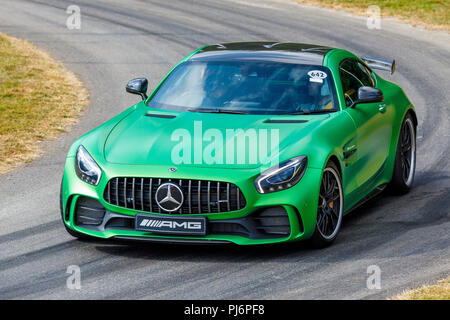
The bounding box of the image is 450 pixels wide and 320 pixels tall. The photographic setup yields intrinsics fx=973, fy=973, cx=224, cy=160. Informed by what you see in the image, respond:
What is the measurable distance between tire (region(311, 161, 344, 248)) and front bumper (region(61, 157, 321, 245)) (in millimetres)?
199

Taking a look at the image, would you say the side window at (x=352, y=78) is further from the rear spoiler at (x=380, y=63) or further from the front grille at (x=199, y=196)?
the front grille at (x=199, y=196)

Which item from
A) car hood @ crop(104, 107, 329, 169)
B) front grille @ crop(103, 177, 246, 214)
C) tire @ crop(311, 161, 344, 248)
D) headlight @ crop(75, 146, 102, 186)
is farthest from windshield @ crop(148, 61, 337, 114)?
A: front grille @ crop(103, 177, 246, 214)

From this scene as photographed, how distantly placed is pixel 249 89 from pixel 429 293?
3043 millimetres

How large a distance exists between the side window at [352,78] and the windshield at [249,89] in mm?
255

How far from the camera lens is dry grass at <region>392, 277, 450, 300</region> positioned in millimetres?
6859

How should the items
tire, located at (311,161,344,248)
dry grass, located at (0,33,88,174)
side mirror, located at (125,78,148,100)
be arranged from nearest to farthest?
1. tire, located at (311,161,344,248)
2. side mirror, located at (125,78,148,100)
3. dry grass, located at (0,33,88,174)

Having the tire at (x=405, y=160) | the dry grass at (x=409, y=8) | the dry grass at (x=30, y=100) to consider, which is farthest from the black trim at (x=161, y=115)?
the dry grass at (x=409, y=8)

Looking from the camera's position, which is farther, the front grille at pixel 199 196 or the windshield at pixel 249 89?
the windshield at pixel 249 89

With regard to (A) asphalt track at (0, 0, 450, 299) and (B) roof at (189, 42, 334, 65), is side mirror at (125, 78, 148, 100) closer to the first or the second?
(B) roof at (189, 42, 334, 65)

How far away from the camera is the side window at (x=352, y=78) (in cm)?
958

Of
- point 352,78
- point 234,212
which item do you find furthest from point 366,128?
point 234,212

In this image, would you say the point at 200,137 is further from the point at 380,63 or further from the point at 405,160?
the point at 380,63

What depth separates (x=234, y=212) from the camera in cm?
779

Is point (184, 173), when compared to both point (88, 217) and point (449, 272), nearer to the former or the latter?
point (88, 217)
